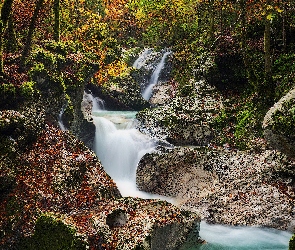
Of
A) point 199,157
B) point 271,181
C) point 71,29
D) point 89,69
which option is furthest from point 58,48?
point 271,181

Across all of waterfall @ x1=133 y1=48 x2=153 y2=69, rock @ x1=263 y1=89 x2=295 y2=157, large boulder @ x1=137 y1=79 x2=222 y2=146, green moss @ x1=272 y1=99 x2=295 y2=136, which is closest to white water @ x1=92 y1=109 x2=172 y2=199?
large boulder @ x1=137 y1=79 x2=222 y2=146

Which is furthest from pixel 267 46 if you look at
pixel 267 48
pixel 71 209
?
pixel 71 209

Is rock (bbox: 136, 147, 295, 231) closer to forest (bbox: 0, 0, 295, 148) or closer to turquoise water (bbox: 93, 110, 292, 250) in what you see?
turquoise water (bbox: 93, 110, 292, 250)

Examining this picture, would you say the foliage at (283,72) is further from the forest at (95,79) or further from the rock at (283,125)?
the rock at (283,125)

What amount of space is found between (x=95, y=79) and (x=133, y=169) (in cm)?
946

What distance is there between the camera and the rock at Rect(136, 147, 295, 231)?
11328 mm

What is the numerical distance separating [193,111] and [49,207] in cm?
1014

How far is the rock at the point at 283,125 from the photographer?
888cm

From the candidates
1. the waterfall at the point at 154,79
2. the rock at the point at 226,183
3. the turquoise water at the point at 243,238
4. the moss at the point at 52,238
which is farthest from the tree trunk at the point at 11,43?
the waterfall at the point at 154,79

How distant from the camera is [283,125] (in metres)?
8.95

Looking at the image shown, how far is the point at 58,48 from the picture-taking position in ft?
55.6

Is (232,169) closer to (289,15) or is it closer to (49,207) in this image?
(49,207)

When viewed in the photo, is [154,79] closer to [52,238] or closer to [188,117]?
[188,117]

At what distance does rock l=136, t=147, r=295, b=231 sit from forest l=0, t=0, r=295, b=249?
1.19ft
